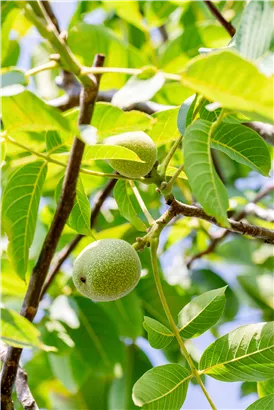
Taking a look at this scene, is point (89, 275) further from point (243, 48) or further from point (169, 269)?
point (169, 269)

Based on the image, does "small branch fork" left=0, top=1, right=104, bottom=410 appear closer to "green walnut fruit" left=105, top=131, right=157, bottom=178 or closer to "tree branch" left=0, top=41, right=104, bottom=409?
"tree branch" left=0, top=41, right=104, bottom=409

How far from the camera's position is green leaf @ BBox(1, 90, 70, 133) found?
0.87 m

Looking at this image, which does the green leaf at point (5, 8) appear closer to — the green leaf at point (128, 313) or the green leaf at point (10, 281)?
the green leaf at point (10, 281)

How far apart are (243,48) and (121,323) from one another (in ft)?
4.24

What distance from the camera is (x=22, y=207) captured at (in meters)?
1.23

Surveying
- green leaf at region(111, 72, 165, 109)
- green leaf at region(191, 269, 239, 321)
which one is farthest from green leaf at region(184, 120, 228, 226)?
green leaf at region(191, 269, 239, 321)

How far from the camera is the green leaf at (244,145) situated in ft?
3.78

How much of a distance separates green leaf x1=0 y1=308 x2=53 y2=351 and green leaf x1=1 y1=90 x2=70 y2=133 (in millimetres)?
284

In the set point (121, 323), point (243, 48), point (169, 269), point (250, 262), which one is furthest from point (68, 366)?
point (243, 48)

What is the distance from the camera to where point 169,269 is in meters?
2.74

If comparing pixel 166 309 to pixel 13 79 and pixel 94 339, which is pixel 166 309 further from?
pixel 94 339

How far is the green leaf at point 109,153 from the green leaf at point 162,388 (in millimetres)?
399

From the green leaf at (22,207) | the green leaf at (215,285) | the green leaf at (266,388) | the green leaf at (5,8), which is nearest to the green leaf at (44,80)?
the green leaf at (215,285)

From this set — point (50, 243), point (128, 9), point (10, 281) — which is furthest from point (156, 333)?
point (128, 9)
